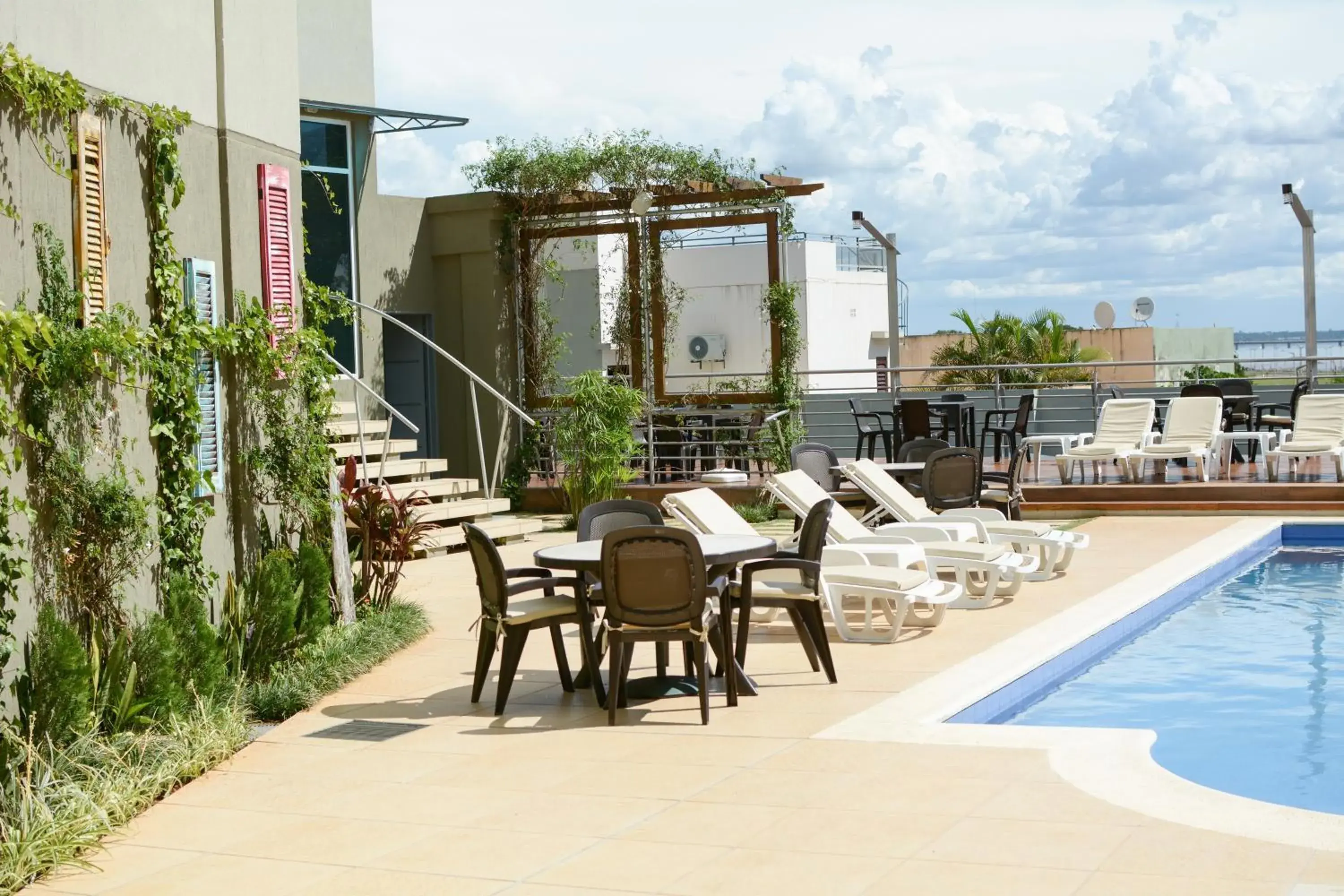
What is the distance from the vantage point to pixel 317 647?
7641 millimetres

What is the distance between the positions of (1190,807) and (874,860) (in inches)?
43.5

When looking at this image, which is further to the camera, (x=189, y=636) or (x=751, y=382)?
(x=751, y=382)

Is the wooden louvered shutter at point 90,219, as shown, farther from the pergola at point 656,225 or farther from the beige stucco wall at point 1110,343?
the beige stucco wall at point 1110,343

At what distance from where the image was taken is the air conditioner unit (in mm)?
27484

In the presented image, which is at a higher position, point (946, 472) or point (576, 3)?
point (576, 3)

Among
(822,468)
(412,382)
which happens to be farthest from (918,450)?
(412,382)

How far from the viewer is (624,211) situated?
1611cm

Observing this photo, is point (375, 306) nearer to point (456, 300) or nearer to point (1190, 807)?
point (456, 300)

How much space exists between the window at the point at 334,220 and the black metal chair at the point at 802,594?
8961 mm

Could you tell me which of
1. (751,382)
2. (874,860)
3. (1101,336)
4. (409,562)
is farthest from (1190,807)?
(1101,336)

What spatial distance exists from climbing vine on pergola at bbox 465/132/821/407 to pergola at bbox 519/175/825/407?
0.01 m

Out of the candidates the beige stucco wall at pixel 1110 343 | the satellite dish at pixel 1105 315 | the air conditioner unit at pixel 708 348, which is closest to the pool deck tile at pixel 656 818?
the air conditioner unit at pixel 708 348

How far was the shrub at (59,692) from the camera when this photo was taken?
5.67 m

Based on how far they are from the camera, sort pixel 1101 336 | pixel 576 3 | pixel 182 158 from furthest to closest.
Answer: pixel 1101 336, pixel 576 3, pixel 182 158
